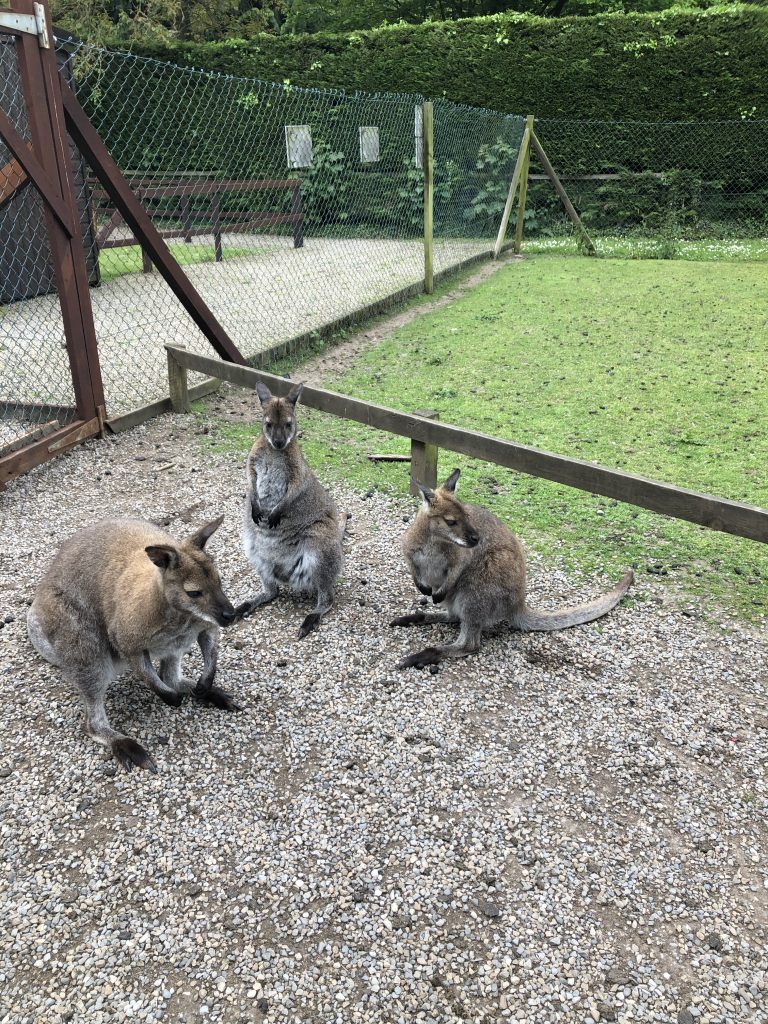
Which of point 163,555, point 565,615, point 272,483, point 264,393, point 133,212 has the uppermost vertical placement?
point 133,212

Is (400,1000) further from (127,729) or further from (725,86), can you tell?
(725,86)

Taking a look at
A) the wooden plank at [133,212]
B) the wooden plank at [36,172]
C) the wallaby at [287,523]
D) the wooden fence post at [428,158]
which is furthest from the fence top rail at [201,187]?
the wallaby at [287,523]

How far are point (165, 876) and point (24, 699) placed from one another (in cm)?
106

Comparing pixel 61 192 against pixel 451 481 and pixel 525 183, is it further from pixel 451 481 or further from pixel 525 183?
pixel 525 183

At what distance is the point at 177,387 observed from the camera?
587cm

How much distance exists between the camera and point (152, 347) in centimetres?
759

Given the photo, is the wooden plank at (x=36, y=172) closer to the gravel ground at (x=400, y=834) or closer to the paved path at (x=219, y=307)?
the paved path at (x=219, y=307)

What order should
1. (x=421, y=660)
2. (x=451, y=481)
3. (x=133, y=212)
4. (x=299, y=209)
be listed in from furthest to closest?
(x=299, y=209), (x=133, y=212), (x=451, y=481), (x=421, y=660)

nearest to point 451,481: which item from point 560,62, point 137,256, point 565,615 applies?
point 565,615

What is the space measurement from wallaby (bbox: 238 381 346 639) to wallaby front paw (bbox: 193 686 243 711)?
2.15 feet

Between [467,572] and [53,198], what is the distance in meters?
3.44

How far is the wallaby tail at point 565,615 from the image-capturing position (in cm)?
329

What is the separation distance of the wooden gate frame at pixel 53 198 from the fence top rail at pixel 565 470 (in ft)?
4.06

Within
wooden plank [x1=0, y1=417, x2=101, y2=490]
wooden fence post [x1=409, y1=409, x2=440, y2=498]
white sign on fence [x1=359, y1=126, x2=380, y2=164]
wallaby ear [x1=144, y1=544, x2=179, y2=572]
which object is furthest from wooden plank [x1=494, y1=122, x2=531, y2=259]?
wallaby ear [x1=144, y1=544, x2=179, y2=572]
